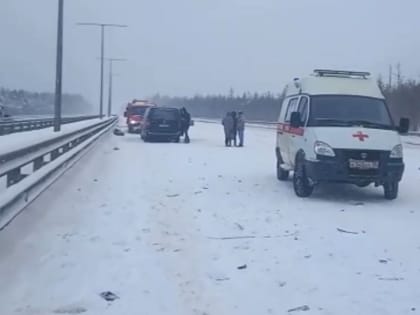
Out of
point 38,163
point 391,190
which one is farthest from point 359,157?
point 38,163

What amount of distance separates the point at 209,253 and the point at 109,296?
1.89 metres

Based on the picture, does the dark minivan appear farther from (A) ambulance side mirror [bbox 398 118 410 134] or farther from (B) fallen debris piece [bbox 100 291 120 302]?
(B) fallen debris piece [bbox 100 291 120 302]

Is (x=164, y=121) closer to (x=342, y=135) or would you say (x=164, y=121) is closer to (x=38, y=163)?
(x=342, y=135)

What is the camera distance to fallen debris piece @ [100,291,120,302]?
5.81 metres

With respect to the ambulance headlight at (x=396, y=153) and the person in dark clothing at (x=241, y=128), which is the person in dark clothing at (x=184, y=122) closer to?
the person in dark clothing at (x=241, y=128)

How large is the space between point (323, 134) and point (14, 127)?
1147 inches

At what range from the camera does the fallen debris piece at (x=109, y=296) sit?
19.1 feet

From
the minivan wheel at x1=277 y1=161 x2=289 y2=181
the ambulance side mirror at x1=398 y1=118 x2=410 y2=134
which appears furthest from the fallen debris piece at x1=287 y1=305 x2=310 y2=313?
the minivan wheel at x1=277 y1=161 x2=289 y2=181

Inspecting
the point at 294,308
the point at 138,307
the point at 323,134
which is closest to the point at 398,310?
the point at 294,308

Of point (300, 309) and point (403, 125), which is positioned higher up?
point (403, 125)

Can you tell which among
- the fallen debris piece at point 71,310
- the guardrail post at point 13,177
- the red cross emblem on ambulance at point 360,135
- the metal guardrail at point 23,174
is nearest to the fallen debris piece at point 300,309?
the fallen debris piece at point 71,310

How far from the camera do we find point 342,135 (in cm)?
1212

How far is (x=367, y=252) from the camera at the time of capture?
7.79 meters

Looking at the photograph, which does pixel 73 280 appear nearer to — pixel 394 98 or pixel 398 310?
pixel 398 310
